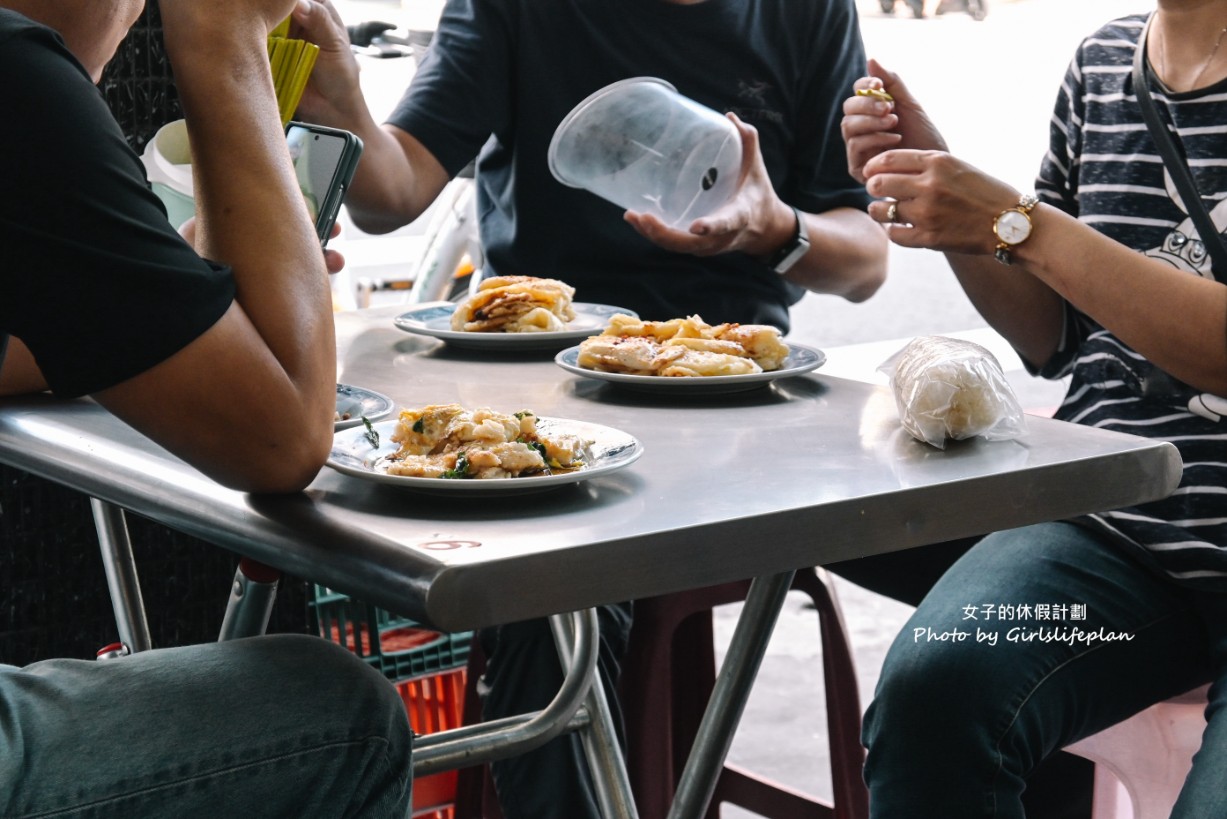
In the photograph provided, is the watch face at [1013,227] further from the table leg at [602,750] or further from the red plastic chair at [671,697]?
the table leg at [602,750]

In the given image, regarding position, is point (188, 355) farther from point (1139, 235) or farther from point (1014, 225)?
point (1139, 235)

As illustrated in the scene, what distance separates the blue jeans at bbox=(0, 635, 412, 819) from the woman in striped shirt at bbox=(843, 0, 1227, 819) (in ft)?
1.72

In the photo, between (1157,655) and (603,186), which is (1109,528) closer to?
(1157,655)

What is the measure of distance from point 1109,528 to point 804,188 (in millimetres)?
842

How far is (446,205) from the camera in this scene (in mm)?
3764

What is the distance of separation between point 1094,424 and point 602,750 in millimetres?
642

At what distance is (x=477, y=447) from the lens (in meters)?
0.91

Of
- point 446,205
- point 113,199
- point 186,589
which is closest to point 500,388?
point 113,199

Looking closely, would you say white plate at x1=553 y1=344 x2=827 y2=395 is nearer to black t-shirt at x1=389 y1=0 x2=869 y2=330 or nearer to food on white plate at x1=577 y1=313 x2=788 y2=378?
food on white plate at x1=577 y1=313 x2=788 y2=378

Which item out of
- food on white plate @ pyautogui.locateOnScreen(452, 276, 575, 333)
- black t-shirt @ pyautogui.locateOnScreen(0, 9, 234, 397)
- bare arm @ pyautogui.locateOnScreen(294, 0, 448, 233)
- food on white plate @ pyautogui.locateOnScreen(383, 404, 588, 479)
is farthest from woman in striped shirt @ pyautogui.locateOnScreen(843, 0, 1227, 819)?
Result: black t-shirt @ pyautogui.locateOnScreen(0, 9, 234, 397)

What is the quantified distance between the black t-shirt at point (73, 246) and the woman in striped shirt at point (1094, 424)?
0.78 m

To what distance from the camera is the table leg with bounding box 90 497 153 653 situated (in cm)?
152

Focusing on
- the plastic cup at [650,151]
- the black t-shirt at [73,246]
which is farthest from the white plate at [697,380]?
the black t-shirt at [73,246]

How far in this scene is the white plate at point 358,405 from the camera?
1.09 meters
